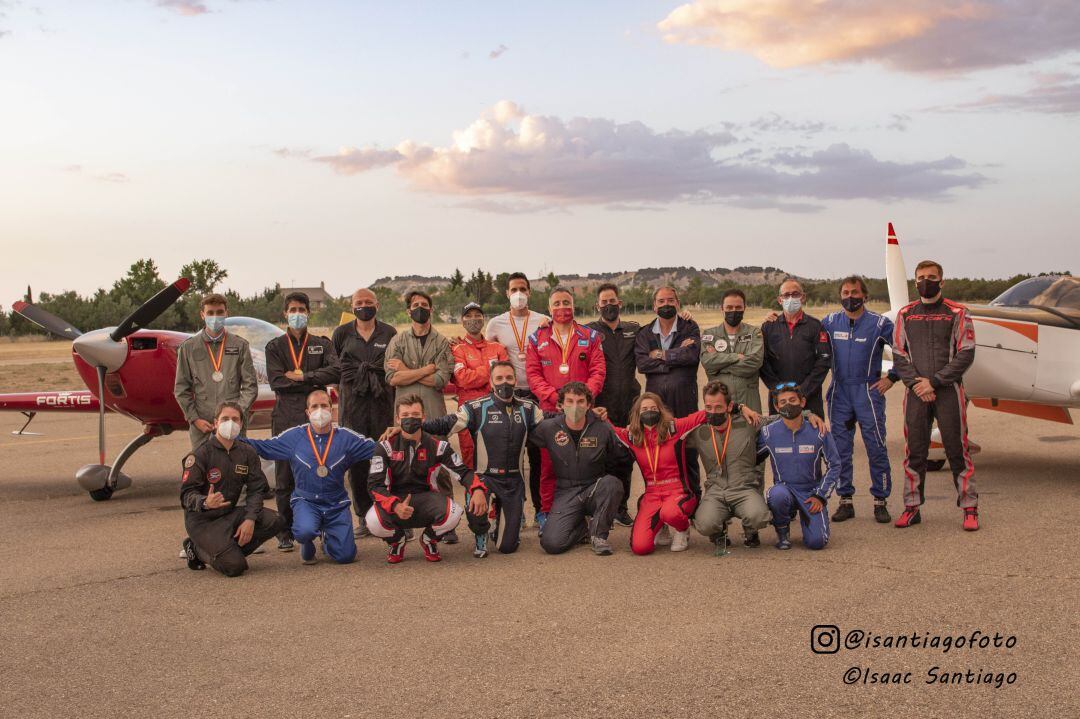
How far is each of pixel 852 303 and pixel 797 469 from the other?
1.63 metres

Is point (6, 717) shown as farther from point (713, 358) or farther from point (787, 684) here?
point (713, 358)

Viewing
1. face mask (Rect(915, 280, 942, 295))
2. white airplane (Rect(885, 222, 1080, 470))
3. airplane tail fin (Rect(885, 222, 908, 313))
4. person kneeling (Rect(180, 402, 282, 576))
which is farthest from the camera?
airplane tail fin (Rect(885, 222, 908, 313))

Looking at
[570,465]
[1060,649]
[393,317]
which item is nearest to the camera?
[1060,649]

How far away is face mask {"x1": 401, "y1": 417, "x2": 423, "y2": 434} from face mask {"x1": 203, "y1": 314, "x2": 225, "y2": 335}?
7.15 ft

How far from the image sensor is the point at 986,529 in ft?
22.5

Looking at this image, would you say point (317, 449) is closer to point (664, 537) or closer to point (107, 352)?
point (664, 537)

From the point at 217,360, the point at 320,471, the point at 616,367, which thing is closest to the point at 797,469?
the point at 616,367

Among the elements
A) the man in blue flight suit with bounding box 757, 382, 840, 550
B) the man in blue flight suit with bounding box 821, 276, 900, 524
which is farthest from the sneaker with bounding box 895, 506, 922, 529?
the man in blue flight suit with bounding box 757, 382, 840, 550

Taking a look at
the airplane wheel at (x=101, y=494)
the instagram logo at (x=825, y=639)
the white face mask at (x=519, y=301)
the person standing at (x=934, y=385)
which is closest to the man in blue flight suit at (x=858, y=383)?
the person standing at (x=934, y=385)

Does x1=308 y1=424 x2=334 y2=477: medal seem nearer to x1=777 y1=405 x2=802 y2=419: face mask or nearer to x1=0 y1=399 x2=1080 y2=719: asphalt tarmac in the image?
x1=0 y1=399 x2=1080 y2=719: asphalt tarmac

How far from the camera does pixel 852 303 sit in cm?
744

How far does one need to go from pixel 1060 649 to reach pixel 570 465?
3346 millimetres

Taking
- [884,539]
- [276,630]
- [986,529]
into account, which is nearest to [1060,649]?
[884,539]

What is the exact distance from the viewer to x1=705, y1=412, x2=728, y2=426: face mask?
22.1 ft
